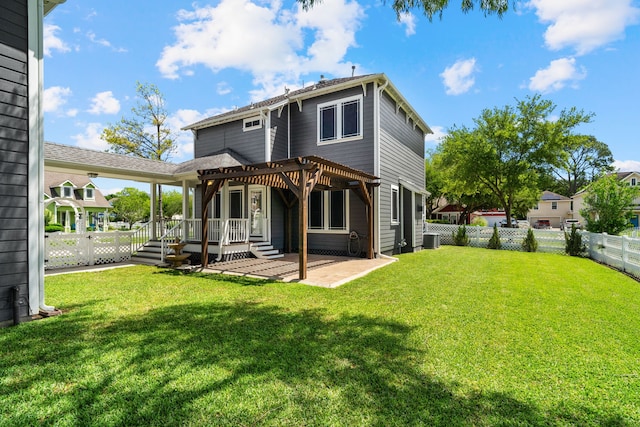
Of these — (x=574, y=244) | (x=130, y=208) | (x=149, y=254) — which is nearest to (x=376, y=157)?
(x=149, y=254)

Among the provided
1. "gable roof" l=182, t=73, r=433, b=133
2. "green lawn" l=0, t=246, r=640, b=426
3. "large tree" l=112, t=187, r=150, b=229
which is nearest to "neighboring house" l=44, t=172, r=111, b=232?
"large tree" l=112, t=187, r=150, b=229

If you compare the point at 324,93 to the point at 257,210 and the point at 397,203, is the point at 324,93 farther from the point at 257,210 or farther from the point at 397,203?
the point at 397,203

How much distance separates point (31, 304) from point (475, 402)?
5.86 metres

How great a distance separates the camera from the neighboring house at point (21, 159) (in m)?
3.96

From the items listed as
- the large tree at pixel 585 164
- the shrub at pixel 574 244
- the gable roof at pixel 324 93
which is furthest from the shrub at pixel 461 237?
the large tree at pixel 585 164

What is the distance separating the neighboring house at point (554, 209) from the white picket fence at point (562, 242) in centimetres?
3462

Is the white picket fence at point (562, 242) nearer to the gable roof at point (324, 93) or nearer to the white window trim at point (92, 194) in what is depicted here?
the gable roof at point (324, 93)

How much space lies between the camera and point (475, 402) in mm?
2336

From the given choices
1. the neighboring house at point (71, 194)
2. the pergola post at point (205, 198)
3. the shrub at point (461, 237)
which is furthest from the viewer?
the neighboring house at point (71, 194)

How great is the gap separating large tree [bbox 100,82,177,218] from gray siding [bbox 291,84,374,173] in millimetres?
13576

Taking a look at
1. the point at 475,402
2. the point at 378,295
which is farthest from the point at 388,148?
the point at 475,402

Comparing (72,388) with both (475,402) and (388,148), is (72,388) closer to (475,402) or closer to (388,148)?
(475,402)

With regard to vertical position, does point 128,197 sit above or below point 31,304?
above

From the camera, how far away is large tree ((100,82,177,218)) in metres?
20.5
